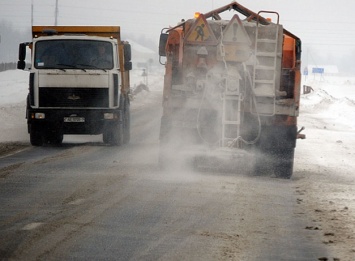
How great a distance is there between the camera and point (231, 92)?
1541 cm

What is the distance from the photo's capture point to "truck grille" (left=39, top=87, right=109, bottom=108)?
21.0 m

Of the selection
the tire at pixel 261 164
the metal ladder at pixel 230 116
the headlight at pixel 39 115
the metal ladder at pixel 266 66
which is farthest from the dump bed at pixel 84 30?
the tire at pixel 261 164

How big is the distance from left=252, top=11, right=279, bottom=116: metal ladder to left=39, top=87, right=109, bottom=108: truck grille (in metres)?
6.01

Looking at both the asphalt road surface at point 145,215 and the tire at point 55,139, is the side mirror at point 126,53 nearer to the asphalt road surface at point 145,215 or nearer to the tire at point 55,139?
the tire at point 55,139

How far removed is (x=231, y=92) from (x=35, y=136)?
735 cm

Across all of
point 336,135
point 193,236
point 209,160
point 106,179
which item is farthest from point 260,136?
Answer: point 336,135

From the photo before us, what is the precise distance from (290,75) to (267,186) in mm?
2659

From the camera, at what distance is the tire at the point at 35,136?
2125 cm

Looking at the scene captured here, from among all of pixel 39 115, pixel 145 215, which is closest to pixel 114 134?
pixel 39 115

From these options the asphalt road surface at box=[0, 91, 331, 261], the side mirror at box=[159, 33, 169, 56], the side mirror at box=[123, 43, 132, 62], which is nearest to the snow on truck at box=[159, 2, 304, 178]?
the side mirror at box=[159, 33, 169, 56]

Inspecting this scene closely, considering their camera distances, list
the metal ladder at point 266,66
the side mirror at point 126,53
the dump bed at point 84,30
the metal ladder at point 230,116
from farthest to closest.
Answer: the dump bed at point 84,30 → the side mirror at point 126,53 → the metal ladder at point 266,66 → the metal ladder at point 230,116

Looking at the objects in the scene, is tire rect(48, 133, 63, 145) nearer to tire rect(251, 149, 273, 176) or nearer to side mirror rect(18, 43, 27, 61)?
side mirror rect(18, 43, 27, 61)

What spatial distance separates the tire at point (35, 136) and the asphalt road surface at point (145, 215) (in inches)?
191

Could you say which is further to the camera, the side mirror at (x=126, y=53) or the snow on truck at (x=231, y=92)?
the side mirror at (x=126, y=53)
